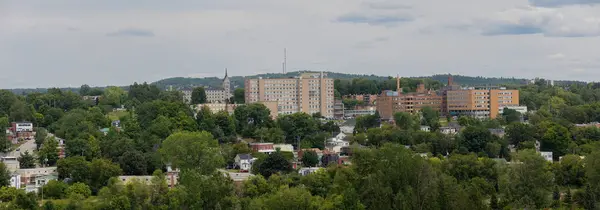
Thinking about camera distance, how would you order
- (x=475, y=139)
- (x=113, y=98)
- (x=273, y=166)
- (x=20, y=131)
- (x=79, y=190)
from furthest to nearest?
(x=113, y=98) → (x=20, y=131) → (x=475, y=139) → (x=273, y=166) → (x=79, y=190)

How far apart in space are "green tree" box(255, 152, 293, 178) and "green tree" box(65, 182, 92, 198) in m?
6.88

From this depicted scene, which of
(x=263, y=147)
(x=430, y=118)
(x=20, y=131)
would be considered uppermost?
(x=430, y=118)

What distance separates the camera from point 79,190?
96.1 ft

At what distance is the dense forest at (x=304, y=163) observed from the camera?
24344 millimetres

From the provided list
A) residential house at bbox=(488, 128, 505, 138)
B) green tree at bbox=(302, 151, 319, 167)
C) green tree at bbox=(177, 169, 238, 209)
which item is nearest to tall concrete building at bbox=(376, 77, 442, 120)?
residential house at bbox=(488, 128, 505, 138)

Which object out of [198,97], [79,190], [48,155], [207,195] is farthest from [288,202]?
[198,97]

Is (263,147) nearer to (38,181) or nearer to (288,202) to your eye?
(38,181)

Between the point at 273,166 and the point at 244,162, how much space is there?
2862 mm

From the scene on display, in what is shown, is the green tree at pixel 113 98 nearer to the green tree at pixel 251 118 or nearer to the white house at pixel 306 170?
the green tree at pixel 251 118

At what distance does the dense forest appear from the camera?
2434cm

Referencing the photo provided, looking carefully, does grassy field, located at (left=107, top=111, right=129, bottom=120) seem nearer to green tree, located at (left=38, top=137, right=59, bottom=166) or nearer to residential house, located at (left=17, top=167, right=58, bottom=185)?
green tree, located at (left=38, top=137, right=59, bottom=166)

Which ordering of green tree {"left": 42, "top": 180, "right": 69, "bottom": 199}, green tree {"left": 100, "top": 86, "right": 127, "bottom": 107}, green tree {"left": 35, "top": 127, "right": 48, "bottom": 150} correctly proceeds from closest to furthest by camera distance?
green tree {"left": 42, "top": 180, "right": 69, "bottom": 199} → green tree {"left": 35, "top": 127, "right": 48, "bottom": 150} → green tree {"left": 100, "top": 86, "right": 127, "bottom": 107}

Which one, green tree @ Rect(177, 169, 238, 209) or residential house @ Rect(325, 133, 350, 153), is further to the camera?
residential house @ Rect(325, 133, 350, 153)

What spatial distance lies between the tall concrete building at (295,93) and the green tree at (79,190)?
30.9 metres
